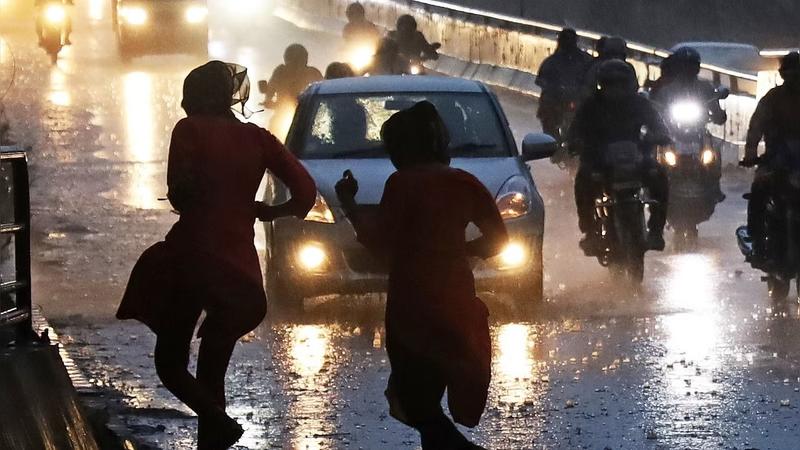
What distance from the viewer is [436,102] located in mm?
12844

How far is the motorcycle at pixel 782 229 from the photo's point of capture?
1209 cm

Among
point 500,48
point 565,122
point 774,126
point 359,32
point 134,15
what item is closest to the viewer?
point 774,126

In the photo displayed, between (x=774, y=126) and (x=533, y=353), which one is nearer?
(x=533, y=353)

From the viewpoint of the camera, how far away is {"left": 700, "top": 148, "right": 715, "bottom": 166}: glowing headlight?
52.4 feet

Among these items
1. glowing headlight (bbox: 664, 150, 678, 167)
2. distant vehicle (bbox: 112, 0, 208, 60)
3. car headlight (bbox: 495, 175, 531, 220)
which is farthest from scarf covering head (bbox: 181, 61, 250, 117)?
distant vehicle (bbox: 112, 0, 208, 60)

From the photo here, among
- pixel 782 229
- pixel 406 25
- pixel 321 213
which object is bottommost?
pixel 406 25

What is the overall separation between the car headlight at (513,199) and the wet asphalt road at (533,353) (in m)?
0.68

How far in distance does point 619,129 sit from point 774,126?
59.7 inches

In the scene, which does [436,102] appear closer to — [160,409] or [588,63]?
[160,409]

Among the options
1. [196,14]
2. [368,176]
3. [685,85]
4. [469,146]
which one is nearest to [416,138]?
[368,176]

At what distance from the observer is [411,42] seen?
78.7ft

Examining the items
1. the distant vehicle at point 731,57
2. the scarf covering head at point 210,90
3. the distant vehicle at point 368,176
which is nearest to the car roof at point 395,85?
the distant vehicle at point 368,176

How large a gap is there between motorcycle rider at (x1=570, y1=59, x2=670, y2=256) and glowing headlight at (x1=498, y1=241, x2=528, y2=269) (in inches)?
75.9

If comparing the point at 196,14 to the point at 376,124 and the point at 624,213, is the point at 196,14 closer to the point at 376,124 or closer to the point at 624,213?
the point at 624,213
